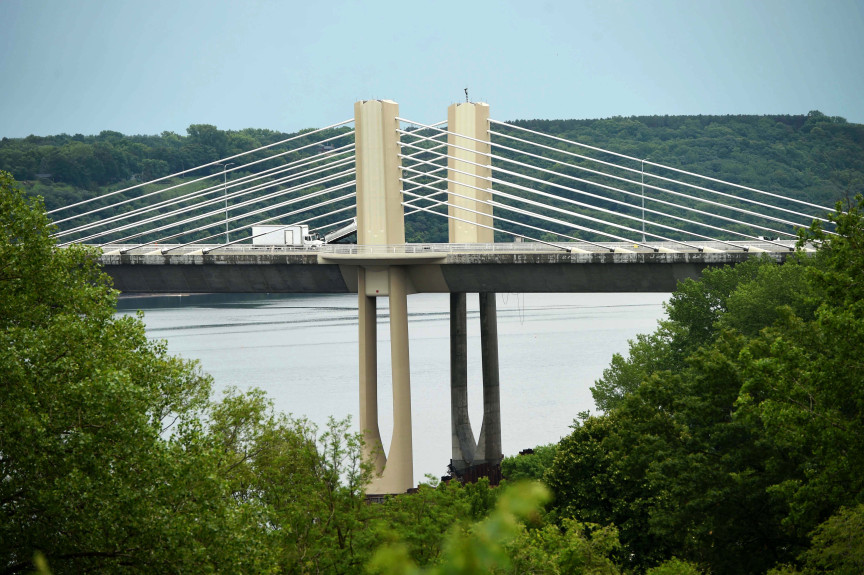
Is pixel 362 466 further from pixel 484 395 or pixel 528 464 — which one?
pixel 484 395

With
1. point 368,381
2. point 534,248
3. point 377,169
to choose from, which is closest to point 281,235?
point 377,169

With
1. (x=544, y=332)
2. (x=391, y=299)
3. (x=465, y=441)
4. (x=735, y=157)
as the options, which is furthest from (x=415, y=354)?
(x=735, y=157)

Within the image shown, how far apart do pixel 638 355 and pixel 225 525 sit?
27.4 m

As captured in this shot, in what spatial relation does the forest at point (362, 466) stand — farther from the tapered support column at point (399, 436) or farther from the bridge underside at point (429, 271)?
the bridge underside at point (429, 271)

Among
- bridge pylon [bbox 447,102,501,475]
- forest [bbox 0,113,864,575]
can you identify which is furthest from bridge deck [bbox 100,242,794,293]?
forest [bbox 0,113,864,575]

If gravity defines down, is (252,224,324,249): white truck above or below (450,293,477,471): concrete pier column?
above

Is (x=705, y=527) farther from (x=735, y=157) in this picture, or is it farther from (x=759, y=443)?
(x=735, y=157)

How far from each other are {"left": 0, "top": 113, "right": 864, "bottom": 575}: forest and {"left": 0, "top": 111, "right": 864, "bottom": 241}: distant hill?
2584 inches

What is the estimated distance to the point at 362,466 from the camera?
19875 mm

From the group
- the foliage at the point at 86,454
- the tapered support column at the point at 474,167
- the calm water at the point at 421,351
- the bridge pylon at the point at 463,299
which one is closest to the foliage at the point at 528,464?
the bridge pylon at the point at 463,299

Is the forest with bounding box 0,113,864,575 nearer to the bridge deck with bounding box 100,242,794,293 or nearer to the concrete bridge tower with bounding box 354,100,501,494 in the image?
the concrete bridge tower with bounding box 354,100,501,494

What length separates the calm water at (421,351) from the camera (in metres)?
50.7

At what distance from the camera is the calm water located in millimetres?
50656

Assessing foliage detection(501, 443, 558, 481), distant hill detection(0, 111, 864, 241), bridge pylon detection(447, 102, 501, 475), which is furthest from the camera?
distant hill detection(0, 111, 864, 241)
